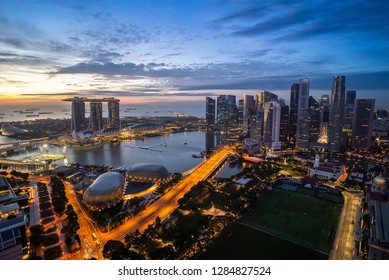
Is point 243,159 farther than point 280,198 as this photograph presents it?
Yes

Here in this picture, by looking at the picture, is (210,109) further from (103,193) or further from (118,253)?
(118,253)

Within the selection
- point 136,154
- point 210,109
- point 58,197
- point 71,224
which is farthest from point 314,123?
point 71,224

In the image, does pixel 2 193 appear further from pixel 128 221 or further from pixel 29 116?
pixel 29 116

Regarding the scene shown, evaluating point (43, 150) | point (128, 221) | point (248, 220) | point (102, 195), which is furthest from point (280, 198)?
point (43, 150)

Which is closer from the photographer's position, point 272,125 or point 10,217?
point 10,217

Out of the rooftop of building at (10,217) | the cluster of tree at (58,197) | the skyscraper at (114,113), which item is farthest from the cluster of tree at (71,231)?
the skyscraper at (114,113)

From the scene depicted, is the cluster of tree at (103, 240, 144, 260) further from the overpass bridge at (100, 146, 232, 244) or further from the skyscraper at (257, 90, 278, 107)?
the skyscraper at (257, 90, 278, 107)

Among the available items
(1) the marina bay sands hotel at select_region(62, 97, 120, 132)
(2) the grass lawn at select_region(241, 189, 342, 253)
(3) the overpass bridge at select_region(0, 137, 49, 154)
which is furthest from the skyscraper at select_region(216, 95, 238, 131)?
(2) the grass lawn at select_region(241, 189, 342, 253)
